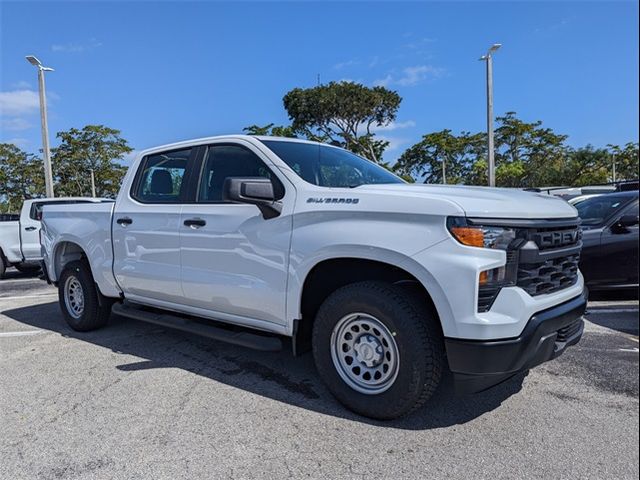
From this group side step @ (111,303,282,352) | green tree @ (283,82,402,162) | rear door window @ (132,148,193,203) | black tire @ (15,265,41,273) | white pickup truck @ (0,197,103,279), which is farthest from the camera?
green tree @ (283,82,402,162)

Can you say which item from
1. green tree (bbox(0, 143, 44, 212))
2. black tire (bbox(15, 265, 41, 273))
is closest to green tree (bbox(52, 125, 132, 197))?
green tree (bbox(0, 143, 44, 212))

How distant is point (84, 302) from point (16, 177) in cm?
3603

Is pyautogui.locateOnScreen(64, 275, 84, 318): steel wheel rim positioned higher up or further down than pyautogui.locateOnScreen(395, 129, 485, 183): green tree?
further down

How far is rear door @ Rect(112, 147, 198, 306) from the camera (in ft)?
13.9

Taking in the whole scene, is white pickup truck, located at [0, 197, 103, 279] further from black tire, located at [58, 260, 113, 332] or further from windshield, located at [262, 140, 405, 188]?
windshield, located at [262, 140, 405, 188]

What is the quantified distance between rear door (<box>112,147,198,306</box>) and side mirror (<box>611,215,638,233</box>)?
5.15m

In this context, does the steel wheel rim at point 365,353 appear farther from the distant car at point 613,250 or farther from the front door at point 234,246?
the distant car at point 613,250

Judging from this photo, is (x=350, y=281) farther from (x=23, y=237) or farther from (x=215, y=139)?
(x=23, y=237)

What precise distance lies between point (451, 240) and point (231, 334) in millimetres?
2028

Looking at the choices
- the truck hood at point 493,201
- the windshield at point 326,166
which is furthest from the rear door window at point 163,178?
the truck hood at point 493,201

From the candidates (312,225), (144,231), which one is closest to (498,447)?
(312,225)

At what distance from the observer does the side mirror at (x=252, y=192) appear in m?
3.30

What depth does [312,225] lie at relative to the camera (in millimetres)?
3275

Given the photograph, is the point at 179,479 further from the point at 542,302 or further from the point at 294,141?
the point at 294,141
